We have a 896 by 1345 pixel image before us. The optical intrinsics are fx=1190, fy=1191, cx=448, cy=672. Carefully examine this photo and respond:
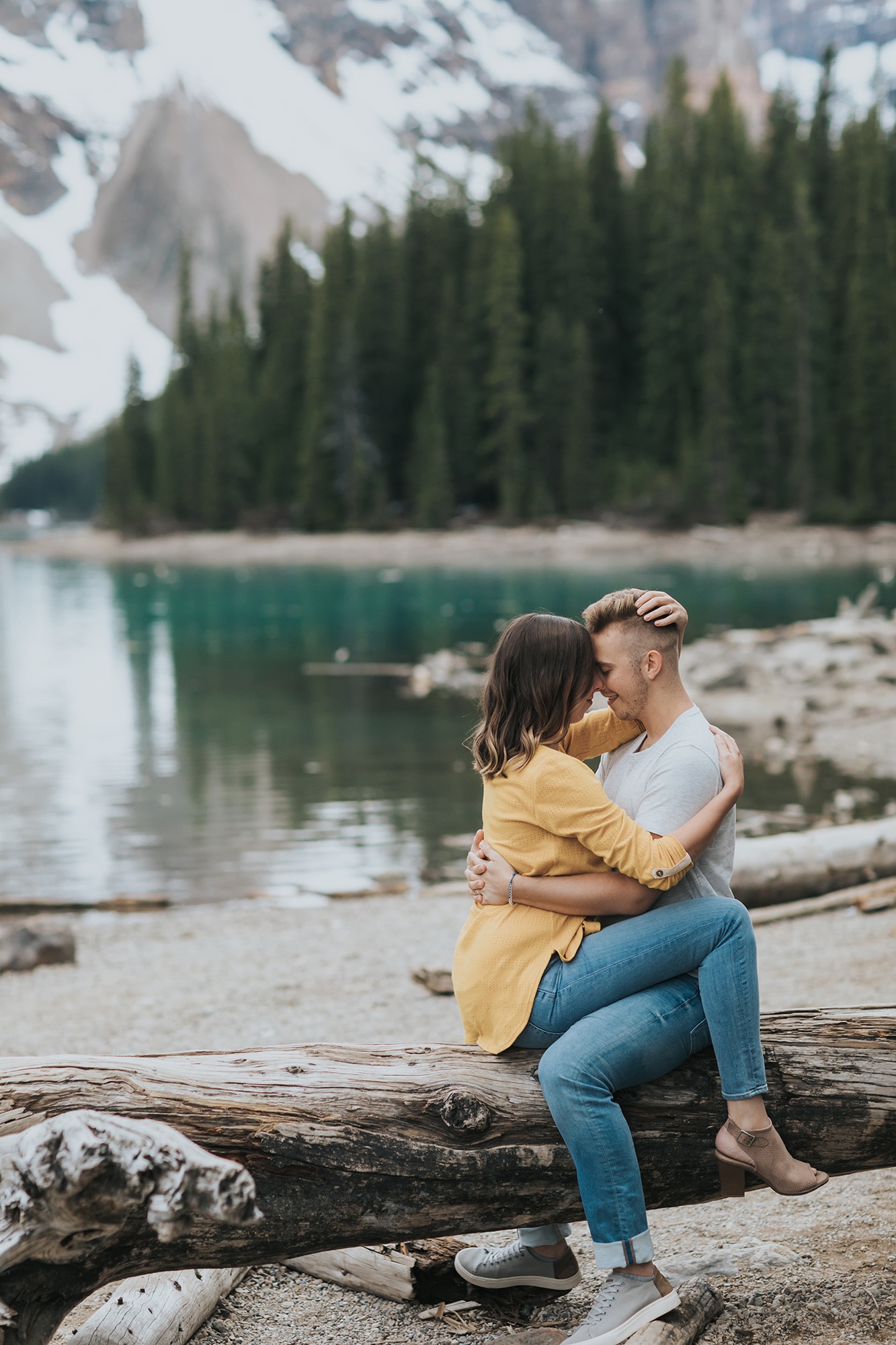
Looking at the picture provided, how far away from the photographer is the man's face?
317 cm

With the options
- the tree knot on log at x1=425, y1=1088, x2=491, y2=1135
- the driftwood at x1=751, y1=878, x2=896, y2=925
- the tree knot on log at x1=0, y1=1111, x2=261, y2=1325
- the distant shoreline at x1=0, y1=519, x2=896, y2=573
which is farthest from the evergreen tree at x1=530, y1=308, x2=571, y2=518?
the tree knot on log at x1=0, y1=1111, x2=261, y2=1325

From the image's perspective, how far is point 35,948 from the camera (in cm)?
809

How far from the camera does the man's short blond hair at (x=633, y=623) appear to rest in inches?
124

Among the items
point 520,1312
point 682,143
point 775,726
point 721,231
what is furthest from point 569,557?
point 520,1312

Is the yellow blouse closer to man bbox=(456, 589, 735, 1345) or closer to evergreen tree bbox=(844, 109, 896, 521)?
man bbox=(456, 589, 735, 1345)

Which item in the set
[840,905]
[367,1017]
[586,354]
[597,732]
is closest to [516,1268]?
[597,732]

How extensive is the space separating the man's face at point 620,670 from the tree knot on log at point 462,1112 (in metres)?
1.10

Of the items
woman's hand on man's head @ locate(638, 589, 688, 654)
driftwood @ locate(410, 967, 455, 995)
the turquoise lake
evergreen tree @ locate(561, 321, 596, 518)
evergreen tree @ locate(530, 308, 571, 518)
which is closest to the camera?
woman's hand on man's head @ locate(638, 589, 688, 654)

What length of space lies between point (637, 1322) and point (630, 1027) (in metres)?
0.67

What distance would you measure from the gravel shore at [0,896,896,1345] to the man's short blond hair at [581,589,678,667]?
68.1 inches

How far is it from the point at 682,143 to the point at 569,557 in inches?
1306

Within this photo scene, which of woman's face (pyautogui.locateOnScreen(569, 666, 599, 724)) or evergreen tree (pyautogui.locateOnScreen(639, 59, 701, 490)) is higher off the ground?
evergreen tree (pyautogui.locateOnScreen(639, 59, 701, 490))

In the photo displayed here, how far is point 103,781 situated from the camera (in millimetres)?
15758

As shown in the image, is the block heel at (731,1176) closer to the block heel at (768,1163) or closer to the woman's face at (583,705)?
the block heel at (768,1163)
